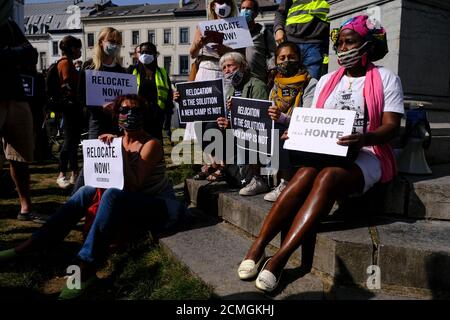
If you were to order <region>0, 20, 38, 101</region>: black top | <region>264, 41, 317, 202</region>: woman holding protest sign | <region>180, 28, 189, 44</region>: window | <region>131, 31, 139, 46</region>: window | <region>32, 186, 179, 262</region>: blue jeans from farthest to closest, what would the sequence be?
<region>131, 31, 139, 46</region>: window → <region>180, 28, 189, 44</region>: window → <region>0, 20, 38, 101</region>: black top → <region>264, 41, 317, 202</region>: woman holding protest sign → <region>32, 186, 179, 262</region>: blue jeans

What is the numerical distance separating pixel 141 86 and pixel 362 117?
3077mm

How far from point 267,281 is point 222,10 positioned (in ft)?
10.5

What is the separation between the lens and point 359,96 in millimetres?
3016

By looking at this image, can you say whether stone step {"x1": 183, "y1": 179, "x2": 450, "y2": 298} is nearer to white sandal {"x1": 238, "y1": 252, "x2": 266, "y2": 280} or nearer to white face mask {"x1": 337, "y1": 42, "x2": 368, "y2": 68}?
white sandal {"x1": 238, "y1": 252, "x2": 266, "y2": 280}

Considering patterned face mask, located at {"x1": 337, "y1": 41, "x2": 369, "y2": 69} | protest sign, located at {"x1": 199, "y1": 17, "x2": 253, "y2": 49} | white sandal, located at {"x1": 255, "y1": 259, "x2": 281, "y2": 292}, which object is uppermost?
protest sign, located at {"x1": 199, "y1": 17, "x2": 253, "y2": 49}

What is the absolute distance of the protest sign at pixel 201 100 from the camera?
4.20 meters

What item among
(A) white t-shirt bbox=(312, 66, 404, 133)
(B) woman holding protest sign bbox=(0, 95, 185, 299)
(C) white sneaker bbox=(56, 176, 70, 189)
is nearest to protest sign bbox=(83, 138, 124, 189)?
(B) woman holding protest sign bbox=(0, 95, 185, 299)

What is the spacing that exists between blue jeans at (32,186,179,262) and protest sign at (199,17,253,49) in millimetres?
1805

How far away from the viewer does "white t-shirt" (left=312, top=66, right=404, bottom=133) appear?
292cm

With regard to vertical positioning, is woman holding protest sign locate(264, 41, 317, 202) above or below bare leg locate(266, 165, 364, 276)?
above

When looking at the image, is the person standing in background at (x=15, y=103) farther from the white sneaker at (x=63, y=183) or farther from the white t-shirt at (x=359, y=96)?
the white t-shirt at (x=359, y=96)

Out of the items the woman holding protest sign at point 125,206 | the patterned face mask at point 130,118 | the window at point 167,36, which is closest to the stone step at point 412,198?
the woman holding protest sign at point 125,206

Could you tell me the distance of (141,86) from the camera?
17.2 feet
